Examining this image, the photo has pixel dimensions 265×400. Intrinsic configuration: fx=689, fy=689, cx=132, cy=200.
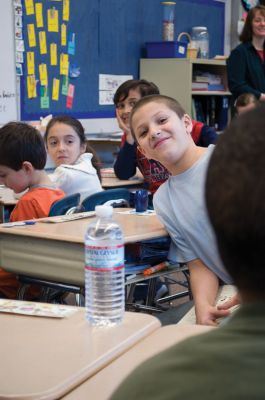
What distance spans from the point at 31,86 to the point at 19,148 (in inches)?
106

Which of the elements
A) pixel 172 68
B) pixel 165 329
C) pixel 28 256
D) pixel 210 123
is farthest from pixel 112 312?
pixel 210 123

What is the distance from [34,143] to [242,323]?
2.49 m

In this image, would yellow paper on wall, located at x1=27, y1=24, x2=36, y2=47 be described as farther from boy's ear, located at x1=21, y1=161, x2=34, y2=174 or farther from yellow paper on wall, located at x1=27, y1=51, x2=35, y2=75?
boy's ear, located at x1=21, y1=161, x2=34, y2=174

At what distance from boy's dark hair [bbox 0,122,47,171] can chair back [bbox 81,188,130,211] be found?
0.84ft

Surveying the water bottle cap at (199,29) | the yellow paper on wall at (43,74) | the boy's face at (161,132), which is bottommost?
the boy's face at (161,132)

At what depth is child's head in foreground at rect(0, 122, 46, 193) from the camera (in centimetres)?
297

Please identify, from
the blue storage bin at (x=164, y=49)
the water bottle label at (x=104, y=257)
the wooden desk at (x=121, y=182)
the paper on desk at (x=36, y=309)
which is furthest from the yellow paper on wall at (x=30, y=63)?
the water bottle label at (x=104, y=257)

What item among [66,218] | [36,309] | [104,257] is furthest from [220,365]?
[66,218]

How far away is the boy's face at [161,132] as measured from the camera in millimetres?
2477

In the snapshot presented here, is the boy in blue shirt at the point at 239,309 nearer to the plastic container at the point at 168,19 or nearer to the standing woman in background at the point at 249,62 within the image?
the standing woman in background at the point at 249,62

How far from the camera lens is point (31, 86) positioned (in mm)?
5566

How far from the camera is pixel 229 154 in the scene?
0.66 meters

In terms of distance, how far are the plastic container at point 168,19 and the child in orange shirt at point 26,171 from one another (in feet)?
13.9

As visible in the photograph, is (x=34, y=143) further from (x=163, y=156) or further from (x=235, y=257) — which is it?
(x=235, y=257)
